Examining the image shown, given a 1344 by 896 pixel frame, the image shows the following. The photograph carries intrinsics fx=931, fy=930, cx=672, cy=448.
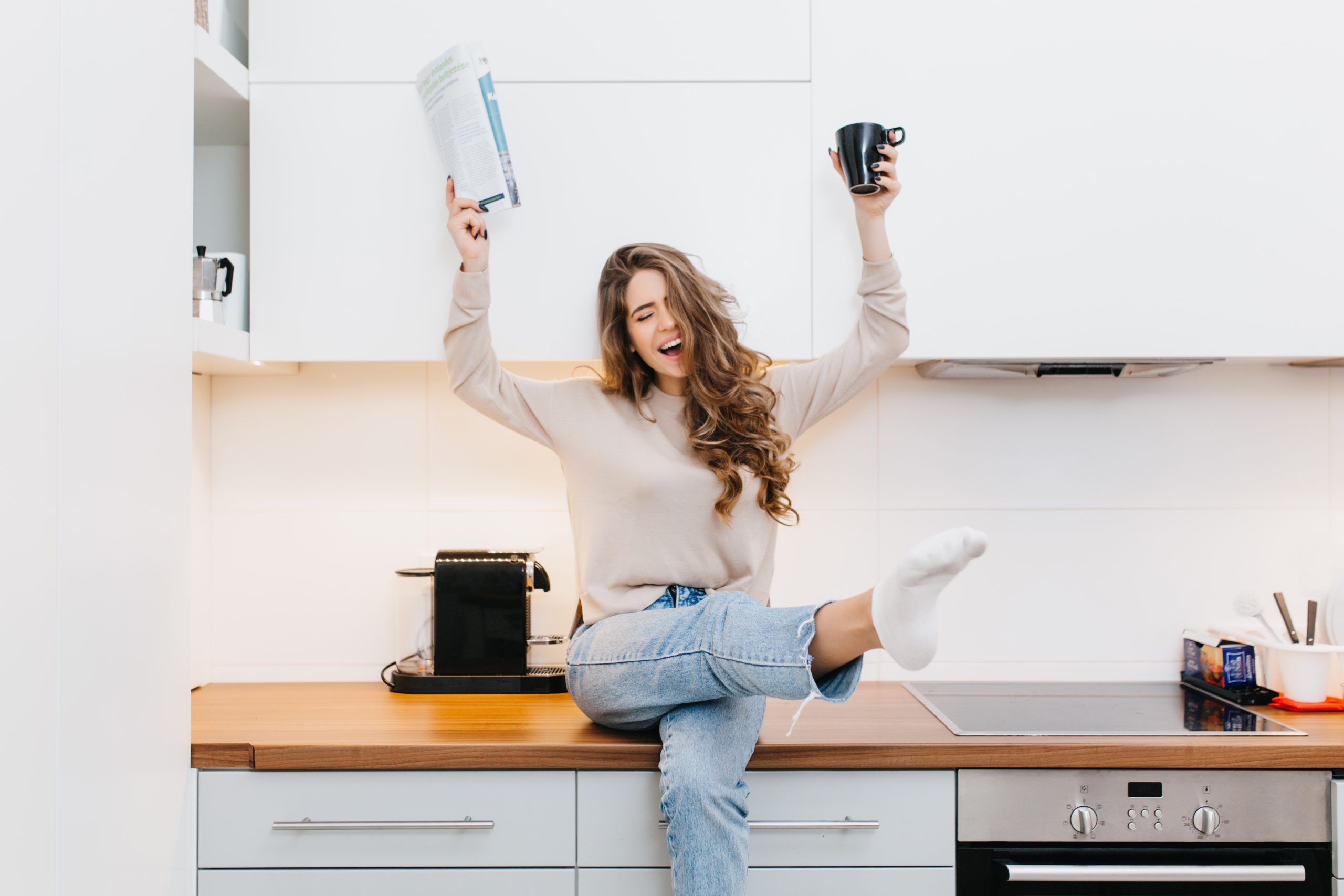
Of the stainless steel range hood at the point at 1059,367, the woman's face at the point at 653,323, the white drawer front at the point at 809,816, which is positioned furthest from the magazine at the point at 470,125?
the white drawer front at the point at 809,816

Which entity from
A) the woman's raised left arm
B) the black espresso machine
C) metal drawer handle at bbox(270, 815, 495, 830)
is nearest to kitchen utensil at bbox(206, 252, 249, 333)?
the black espresso machine

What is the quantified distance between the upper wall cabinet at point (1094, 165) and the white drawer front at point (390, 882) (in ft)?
3.36

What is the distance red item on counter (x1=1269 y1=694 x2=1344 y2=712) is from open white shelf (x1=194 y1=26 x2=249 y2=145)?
2.06m

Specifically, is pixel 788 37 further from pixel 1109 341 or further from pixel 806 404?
pixel 1109 341

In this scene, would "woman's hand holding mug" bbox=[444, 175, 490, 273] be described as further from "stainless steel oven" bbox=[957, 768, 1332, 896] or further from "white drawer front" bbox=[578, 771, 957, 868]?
"stainless steel oven" bbox=[957, 768, 1332, 896]

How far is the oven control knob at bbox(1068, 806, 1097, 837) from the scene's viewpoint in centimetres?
135

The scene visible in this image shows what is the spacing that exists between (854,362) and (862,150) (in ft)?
1.11

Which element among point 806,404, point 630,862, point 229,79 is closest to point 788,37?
point 806,404

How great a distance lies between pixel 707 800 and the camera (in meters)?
1.22

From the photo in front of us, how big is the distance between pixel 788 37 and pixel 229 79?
→ 921mm

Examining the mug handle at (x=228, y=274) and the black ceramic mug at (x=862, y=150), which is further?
the mug handle at (x=228, y=274)

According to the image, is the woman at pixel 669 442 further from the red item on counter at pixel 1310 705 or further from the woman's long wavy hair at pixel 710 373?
the red item on counter at pixel 1310 705

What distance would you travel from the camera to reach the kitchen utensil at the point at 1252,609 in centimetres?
169

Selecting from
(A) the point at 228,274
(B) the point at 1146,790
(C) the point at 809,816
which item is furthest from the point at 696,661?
(A) the point at 228,274
